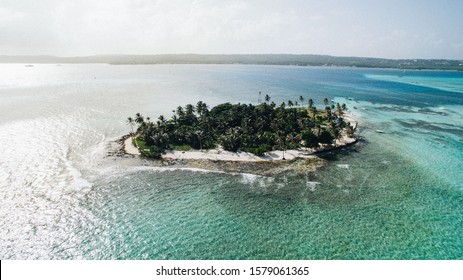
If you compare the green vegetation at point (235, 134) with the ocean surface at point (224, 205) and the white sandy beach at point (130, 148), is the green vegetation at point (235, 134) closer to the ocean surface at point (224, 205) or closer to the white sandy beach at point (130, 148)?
the white sandy beach at point (130, 148)

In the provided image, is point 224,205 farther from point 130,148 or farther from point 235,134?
point 130,148

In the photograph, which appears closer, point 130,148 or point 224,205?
point 224,205

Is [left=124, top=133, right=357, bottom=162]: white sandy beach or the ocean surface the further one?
[left=124, top=133, right=357, bottom=162]: white sandy beach

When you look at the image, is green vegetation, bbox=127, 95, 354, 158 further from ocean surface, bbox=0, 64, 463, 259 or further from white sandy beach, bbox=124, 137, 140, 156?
ocean surface, bbox=0, 64, 463, 259

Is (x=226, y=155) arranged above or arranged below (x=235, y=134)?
below

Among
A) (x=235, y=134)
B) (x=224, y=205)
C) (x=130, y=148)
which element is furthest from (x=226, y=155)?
(x=130, y=148)

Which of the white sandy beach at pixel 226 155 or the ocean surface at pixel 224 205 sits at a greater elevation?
the white sandy beach at pixel 226 155

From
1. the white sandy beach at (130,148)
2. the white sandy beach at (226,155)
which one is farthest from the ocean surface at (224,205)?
the white sandy beach at (226,155)

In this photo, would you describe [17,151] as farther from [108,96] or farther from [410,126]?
[410,126]

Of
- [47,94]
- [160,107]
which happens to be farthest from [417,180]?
[47,94]

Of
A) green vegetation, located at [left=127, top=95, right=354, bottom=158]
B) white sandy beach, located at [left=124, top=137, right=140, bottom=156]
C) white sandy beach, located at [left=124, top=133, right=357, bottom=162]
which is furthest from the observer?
green vegetation, located at [left=127, top=95, right=354, bottom=158]

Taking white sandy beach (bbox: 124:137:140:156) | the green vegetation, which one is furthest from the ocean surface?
the green vegetation
